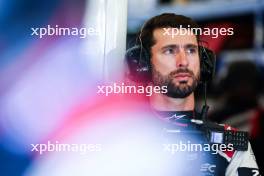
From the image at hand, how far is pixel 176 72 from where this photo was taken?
1.62 metres

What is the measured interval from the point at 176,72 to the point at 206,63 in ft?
0.32

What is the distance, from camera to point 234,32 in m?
1.75

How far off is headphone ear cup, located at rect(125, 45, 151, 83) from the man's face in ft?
0.06

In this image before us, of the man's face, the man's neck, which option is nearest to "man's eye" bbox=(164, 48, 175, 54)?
the man's face

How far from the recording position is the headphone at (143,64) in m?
1.63

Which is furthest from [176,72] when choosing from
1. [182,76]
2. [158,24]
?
[158,24]

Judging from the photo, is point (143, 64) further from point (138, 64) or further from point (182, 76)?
point (182, 76)

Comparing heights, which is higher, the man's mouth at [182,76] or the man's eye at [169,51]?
the man's eye at [169,51]

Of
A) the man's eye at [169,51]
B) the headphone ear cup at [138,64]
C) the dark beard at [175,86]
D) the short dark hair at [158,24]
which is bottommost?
the dark beard at [175,86]

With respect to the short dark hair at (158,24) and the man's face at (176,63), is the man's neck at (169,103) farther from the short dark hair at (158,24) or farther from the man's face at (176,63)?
the short dark hair at (158,24)

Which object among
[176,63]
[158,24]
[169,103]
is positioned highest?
[158,24]

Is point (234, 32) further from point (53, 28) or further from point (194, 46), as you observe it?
point (53, 28)

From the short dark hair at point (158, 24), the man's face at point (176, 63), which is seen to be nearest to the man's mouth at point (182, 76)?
the man's face at point (176, 63)

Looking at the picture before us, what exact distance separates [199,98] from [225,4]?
0.39 m
